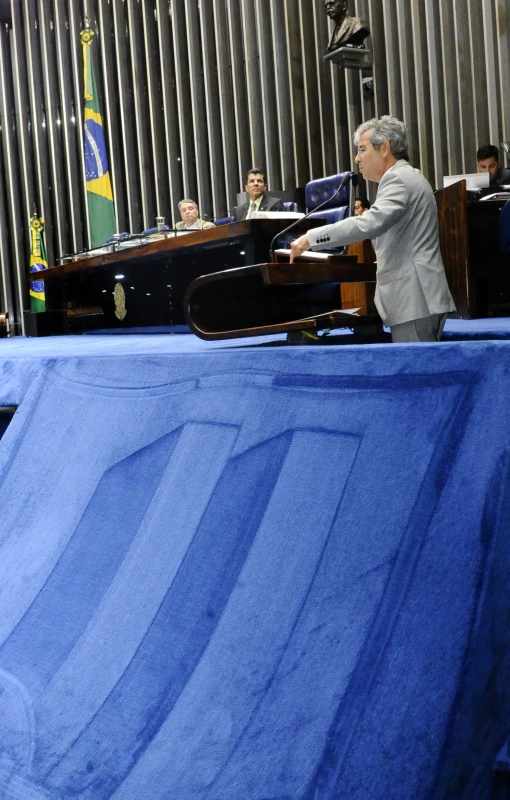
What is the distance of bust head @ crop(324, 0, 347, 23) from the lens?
234 inches

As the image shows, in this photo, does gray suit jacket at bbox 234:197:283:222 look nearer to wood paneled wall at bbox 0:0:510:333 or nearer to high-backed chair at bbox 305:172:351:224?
high-backed chair at bbox 305:172:351:224

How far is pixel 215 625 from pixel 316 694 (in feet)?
0.68

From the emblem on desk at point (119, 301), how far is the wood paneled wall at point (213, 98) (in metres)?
2.51

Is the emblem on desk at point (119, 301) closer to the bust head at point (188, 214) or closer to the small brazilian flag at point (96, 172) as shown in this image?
the bust head at point (188, 214)

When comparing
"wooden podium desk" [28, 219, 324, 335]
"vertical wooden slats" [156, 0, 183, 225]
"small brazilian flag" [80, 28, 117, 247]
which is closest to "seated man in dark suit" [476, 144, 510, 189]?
"wooden podium desk" [28, 219, 324, 335]

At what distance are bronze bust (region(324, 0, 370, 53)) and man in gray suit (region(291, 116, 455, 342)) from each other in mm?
3990

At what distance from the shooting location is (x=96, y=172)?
721cm

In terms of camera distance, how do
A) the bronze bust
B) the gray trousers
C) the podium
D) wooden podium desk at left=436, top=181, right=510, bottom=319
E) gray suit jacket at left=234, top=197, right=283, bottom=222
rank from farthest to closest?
1. the bronze bust
2. gray suit jacket at left=234, top=197, right=283, bottom=222
3. wooden podium desk at left=436, top=181, right=510, bottom=319
4. the gray trousers
5. the podium

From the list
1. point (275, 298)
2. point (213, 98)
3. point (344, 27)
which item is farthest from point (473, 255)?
point (213, 98)

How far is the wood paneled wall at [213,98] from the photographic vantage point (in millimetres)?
5828

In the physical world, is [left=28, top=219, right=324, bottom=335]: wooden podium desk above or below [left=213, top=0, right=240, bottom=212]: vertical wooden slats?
below

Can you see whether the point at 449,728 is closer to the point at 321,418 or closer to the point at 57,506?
the point at 321,418

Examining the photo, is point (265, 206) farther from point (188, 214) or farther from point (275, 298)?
point (275, 298)

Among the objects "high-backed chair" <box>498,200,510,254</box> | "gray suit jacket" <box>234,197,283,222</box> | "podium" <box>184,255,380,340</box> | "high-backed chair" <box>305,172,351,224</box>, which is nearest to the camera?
"podium" <box>184,255,380,340</box>
